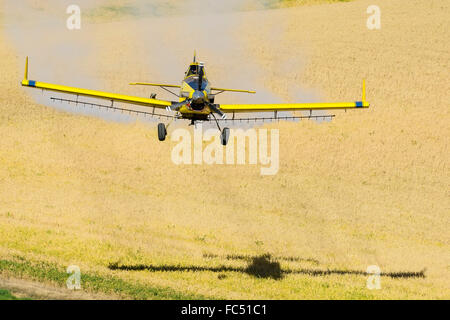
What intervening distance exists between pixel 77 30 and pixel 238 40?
2532 centimetres

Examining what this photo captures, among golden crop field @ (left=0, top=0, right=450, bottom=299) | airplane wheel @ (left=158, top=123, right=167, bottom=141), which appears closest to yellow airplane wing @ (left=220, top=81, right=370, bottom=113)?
airplane wheel @ (left=158, top=123, right=167, bottom=141)

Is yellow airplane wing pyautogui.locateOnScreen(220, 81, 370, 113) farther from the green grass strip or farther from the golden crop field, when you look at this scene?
the green grass strip

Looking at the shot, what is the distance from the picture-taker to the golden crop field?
37250 millimetres

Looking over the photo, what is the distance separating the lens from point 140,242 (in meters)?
41.8

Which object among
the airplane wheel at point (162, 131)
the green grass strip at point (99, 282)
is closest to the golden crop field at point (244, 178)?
the green grass strip at point (99, 282)

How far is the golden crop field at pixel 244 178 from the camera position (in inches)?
1467

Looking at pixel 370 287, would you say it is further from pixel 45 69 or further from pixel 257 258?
pixel 45 69

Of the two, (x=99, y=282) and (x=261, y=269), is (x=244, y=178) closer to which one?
(x=261, y=269)

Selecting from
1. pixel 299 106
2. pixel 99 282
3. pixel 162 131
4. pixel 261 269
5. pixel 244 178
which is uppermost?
pixel 299 106

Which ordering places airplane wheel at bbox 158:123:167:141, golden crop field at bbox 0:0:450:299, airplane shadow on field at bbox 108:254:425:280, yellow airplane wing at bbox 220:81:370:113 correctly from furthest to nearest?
golden crop field at bbox 0:0:450:299, airplane shadow on field at bbox 108:254:425:280, yellow airplane wing at bbox 220:81:370:113, airplane wheel at bbox 158:123:167:141

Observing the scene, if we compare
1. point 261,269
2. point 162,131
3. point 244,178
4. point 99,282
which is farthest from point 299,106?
point 244,178

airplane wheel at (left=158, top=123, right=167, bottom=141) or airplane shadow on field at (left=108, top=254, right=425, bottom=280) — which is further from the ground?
airplane wheel at (left=158, top=123, right=167, bottom=141)

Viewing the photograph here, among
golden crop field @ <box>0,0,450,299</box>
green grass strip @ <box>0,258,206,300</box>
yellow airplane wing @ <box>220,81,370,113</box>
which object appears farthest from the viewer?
golden crop field @ <box>0,0,450,299</box>

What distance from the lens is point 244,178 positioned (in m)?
56.6
